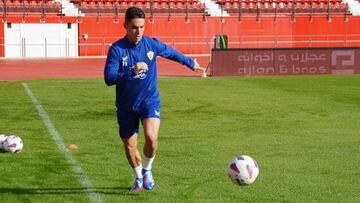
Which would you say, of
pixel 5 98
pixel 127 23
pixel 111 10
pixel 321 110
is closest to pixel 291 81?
pixel 321 110

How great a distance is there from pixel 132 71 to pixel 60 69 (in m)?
27.4

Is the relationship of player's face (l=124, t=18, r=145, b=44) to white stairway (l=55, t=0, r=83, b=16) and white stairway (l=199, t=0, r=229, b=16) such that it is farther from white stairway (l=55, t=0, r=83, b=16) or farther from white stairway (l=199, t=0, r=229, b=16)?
white stairway (l=199, t=0, r=229, b=16)

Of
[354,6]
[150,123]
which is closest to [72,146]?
[150,123]

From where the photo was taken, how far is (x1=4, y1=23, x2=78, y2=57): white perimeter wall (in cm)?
4388

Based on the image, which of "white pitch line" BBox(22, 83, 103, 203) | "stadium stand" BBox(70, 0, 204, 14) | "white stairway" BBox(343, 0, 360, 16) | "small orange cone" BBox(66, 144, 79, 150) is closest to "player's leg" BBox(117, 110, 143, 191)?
"white pitch line" BBox(22, 83, 103, 203)

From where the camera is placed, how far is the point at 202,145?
12148 millimetres

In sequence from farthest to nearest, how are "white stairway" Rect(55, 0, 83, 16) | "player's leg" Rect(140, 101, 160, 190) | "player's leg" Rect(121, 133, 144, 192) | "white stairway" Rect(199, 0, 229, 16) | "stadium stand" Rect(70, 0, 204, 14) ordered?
"white stairway" Rect(199, 0, 229, 16), "stadium stand" Rect(70, 0, 204, 14), "white stairway" Rect(55, 0, 83, 16), "player's leg" Rect(121, 133, 144, 192), "player's leg" Rect(140, 101, 160, 190)

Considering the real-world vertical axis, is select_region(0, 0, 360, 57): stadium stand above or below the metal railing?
above

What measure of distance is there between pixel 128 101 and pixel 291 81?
18472 millimetres

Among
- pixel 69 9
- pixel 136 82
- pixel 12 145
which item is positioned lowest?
pixel 12 145

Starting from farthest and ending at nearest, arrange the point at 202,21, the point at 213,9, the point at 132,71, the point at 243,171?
1. the point at 213,9
2. the point at 202,21
3. the point at 243,171
4. the point at 132,71

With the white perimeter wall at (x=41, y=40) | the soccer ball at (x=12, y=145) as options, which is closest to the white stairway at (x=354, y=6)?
the white perimeter wall at (x=41, y=40)

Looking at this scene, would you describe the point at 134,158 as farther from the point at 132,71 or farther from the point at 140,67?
the point at 140,67

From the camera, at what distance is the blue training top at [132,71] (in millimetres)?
7753
